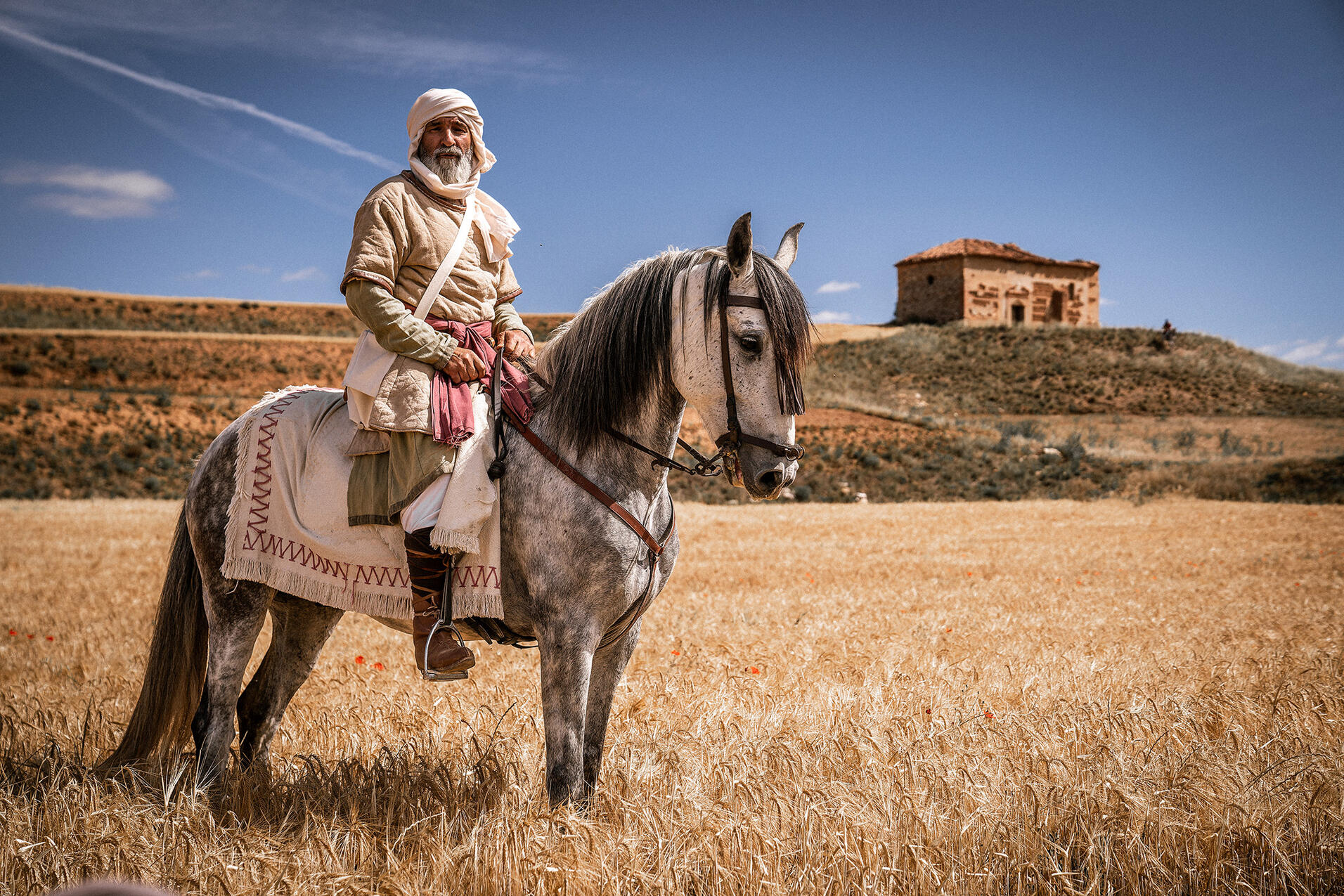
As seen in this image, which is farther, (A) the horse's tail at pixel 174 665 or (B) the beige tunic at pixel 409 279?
(A) the horse's tail at pixel 174 665

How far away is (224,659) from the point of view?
3842mm

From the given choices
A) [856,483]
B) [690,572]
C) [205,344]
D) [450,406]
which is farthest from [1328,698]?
[205,344]

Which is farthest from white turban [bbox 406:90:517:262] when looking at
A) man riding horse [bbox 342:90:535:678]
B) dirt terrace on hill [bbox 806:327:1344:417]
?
dirt terrace on hill [bbox 806:327:1344:417]

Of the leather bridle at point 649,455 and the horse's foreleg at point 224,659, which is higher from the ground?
the leather bridle at point 649,455

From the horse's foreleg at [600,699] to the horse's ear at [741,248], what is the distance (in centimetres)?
166

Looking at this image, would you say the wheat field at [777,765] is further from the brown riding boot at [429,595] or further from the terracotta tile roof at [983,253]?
the terracotta tile roof at [983,253]

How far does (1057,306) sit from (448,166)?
75.9 m

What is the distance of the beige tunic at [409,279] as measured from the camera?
133 inches

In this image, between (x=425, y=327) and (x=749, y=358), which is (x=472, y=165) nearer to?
(x=425, y=327)

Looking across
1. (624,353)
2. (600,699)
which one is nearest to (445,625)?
(600,699)

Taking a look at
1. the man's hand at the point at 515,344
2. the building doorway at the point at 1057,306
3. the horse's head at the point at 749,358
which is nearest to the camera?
the horse's head at the point at 749,358

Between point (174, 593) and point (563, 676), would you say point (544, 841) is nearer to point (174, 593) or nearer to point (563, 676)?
point (563, 676)

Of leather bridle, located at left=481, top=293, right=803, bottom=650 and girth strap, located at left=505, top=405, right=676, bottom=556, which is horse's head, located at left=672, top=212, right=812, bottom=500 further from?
girth strap, located at left=505, top=405, right=676, bottom=556

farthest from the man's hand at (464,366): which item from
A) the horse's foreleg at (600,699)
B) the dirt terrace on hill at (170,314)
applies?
the dirt terrace on hill at (170,314)
